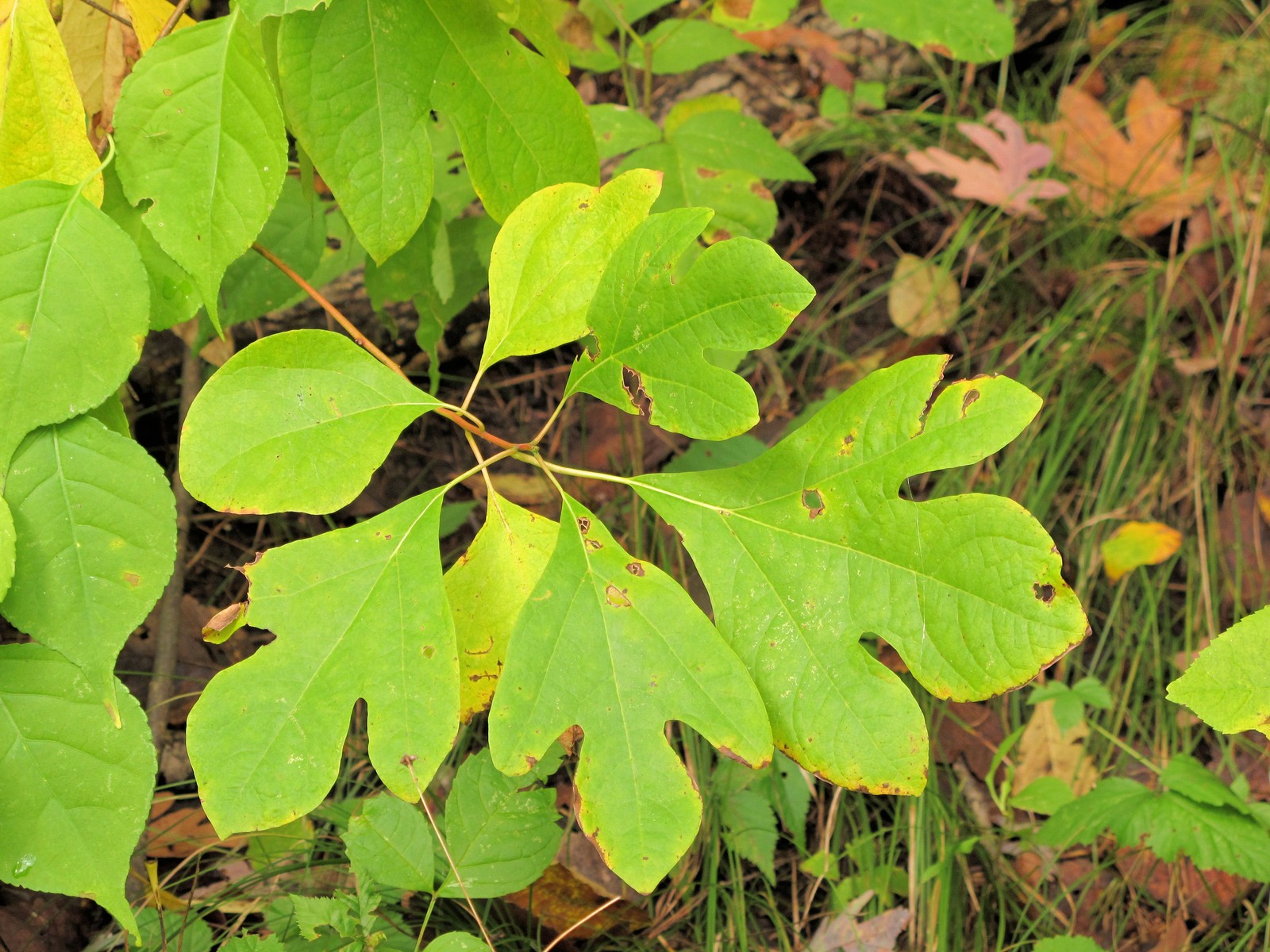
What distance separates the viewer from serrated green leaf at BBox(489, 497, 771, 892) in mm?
908

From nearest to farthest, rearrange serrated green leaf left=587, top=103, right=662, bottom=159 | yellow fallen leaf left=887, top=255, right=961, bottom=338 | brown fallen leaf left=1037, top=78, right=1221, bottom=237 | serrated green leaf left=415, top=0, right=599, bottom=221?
1. serrated green leaf left=415, top=0, right=599, bottom=221
2. serrated green leaf left=587, top=103, right=662, bottom=159
3. yellow fallen leaf left=887, top=255, right=961, bottom=338
4. brown fallen leaf left=1037, top=78, right=1221, bottom=237

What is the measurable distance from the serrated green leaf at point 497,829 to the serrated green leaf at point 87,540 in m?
0.48

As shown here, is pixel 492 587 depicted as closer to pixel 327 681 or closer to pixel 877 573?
pixel 327 681

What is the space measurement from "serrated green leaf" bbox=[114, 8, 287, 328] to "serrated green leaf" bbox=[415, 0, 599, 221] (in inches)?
8.7

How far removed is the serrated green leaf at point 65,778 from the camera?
3.18 feet

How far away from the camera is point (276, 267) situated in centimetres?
149

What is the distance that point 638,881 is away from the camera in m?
0.87

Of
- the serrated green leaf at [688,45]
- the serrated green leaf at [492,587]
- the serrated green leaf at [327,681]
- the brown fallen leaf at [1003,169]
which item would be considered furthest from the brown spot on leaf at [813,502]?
the brown fallen leaf at [1003,169]

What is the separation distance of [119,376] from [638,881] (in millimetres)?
748

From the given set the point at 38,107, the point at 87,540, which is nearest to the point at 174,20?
the point at 38,107

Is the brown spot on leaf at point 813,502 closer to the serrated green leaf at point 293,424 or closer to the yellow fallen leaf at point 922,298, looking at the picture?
the serrated green leaf at point 293,424

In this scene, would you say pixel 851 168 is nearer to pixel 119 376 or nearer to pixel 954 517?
pixel 954 517

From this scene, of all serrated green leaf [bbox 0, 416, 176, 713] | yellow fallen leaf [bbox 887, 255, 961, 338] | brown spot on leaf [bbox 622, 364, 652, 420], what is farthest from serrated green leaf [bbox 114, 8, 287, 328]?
yellow fallen leaf [bbox 887, 255, 961, 338]

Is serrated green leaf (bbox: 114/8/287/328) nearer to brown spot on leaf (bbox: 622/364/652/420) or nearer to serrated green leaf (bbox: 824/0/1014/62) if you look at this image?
brown spot on leaf (bbox: 622/364/652/420)
